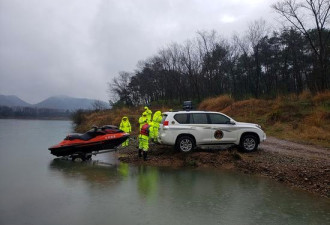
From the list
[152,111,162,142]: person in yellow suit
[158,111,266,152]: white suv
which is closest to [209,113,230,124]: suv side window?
[158,111,266,152]: white suv

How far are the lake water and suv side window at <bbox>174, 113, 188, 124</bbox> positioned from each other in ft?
7.60

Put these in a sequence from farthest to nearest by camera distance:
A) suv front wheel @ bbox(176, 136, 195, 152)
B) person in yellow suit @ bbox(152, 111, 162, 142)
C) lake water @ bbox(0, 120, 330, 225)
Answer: person in yellow suit @ bbox(152, 111, 162, 142) < suv front wheel @ bbox(176, 136, 195, 152) < lake water @ bbox(0, 120, 330, 225)

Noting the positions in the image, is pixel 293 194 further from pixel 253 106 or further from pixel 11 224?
pixel 253 106

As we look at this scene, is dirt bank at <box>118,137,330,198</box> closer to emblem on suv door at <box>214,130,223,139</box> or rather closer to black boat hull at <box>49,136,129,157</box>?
emblem on suv door at <box>214,130,223,139</box>

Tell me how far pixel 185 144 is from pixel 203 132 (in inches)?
35.3

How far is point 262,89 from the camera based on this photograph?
5300 cm

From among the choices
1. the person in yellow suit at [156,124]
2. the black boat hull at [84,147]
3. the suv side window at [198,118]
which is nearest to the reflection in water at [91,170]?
the black boat hull at [84,147]

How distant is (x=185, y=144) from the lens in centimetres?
1340

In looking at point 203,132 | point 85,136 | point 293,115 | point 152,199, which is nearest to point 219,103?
point 293,115

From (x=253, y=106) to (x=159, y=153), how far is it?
17.1 meters

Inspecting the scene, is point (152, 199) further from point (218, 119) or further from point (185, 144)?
point (218, 119)

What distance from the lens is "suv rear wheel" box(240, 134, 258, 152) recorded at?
44.6 feet

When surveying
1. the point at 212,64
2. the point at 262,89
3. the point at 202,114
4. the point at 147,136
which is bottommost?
the point at 147,136

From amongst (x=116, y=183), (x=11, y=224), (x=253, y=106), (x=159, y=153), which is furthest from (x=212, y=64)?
(x=11, y=224)
